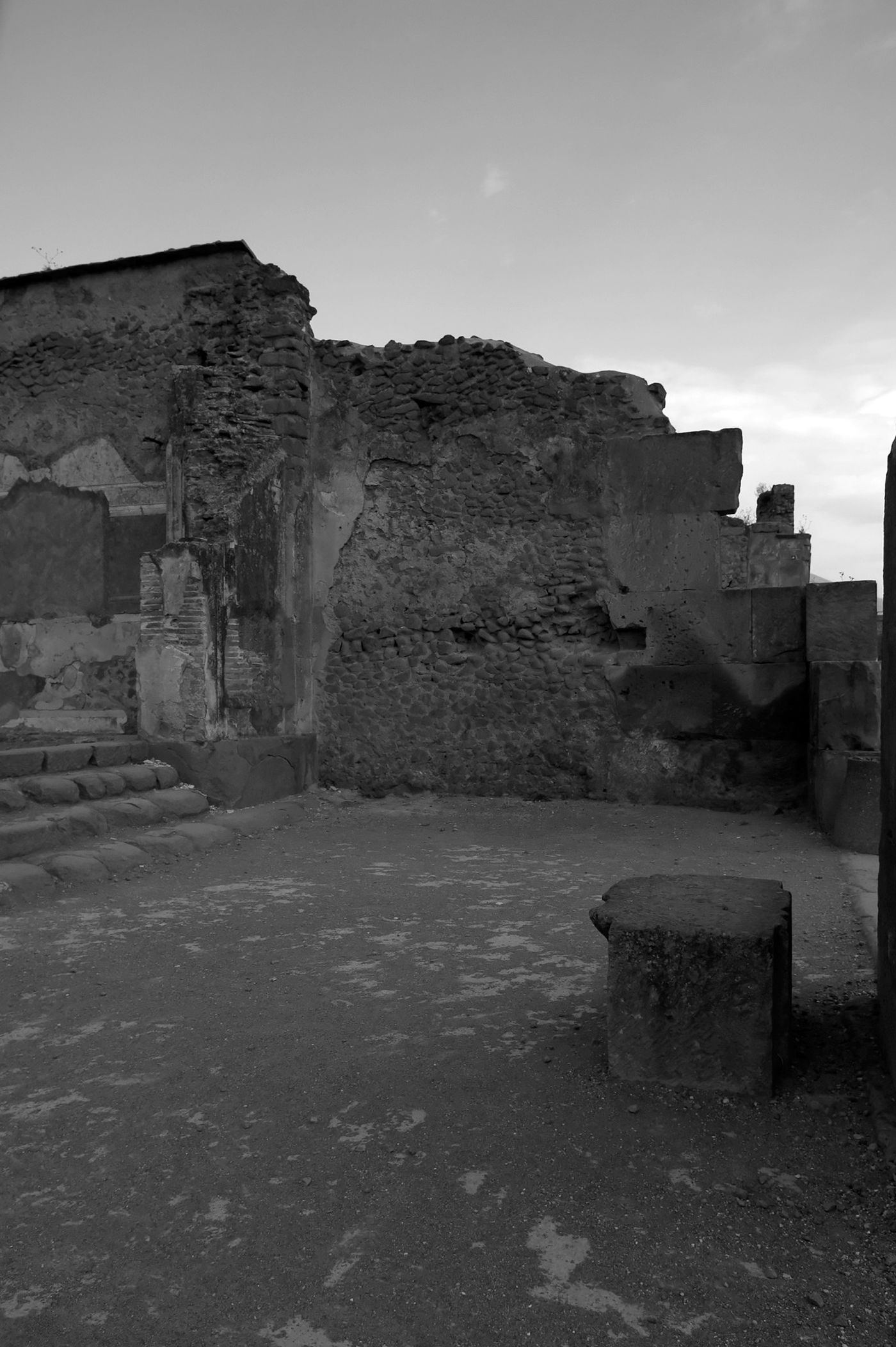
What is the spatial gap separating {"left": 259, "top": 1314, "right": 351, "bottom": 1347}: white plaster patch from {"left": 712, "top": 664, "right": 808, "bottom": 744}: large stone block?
5.93m

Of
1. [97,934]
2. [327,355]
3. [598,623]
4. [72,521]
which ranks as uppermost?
[327,355]

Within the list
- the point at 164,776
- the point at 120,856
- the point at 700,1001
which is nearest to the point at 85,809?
the point at 120,856

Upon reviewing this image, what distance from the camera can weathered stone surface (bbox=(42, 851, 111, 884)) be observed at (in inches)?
194

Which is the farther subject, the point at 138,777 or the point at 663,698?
the point at 663,698

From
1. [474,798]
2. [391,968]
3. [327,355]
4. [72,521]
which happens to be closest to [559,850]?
[474,798]

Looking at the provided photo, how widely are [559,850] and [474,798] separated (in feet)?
5.47

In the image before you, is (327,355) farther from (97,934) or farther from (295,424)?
(97,934)

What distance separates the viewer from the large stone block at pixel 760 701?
22.4 ft

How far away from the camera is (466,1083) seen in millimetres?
2402

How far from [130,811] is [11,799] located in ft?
2.48

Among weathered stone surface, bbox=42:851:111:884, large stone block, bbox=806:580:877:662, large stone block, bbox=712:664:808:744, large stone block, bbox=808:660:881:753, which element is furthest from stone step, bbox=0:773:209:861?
large stone block, bbox=806:580:877:662

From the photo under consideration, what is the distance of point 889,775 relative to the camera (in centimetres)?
241

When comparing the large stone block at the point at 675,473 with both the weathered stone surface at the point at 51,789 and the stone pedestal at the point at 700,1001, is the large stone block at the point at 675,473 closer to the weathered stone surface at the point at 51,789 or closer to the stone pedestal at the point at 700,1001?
the weathered stone surface at the point at 51,789

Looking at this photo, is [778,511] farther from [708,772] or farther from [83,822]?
[83,822]
